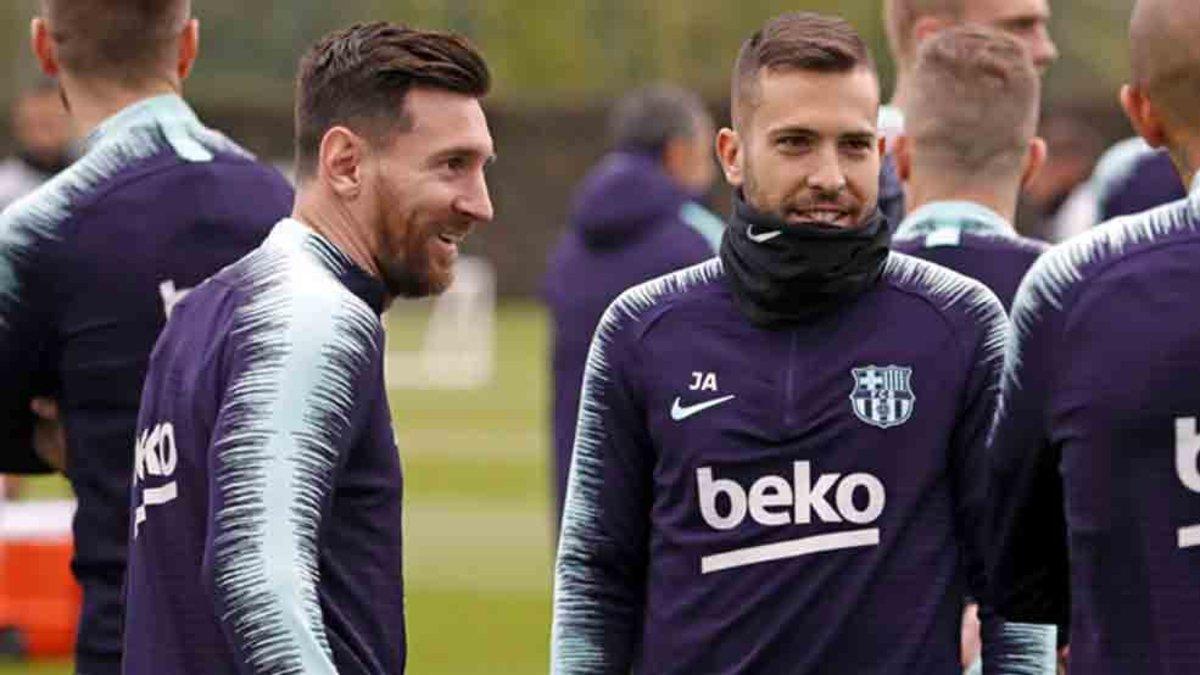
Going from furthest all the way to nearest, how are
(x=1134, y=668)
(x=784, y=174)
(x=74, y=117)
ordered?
1. (x=74, y=117)
2. (x=784, y=174)
3. (x=1134, y=668)

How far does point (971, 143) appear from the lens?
5.88 meters

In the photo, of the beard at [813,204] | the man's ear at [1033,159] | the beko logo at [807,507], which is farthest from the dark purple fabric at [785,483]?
the man's ear at [1033,159]

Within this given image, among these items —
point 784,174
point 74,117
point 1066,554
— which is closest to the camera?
point 1066,554

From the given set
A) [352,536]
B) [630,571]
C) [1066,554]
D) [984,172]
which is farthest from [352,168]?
[984,172]

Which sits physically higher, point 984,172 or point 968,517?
point 984,172

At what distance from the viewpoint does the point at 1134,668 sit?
4191mm

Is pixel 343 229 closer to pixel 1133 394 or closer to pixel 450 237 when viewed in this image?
pixel 450 237

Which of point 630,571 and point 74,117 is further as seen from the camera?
point 74,117

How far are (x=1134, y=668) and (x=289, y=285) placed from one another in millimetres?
1438

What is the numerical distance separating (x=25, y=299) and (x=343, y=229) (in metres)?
1.31

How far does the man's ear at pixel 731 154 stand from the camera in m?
5.04

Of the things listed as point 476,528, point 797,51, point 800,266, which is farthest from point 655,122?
point 800,266

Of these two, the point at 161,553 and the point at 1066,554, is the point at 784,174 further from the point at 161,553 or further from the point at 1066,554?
the point at 161,553

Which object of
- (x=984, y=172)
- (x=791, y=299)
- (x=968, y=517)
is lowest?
(x=968, y=517)
